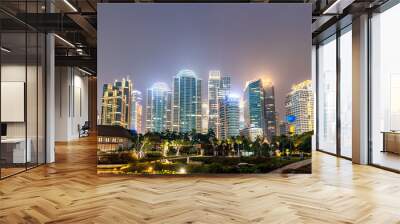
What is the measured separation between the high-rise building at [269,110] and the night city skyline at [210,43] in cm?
10

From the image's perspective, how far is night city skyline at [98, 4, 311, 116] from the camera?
22.1 ft

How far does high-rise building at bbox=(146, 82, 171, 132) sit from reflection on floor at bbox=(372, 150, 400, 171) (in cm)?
453

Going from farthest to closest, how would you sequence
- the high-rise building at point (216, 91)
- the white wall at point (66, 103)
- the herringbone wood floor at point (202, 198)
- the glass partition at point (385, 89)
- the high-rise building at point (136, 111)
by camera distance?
the white wall at point (66, 103), the glass partition at point (385, 89), the high-rise building at point (216, 91), the high-rise building at point (136, 111), the herringbone wood floor at point (202, 198)

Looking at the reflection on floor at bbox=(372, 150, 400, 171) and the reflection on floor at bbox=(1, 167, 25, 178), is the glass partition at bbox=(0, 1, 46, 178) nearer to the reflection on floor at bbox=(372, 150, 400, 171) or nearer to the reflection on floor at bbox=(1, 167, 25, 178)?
the reflection on floor at bbox=(1, 167, 25, 178)

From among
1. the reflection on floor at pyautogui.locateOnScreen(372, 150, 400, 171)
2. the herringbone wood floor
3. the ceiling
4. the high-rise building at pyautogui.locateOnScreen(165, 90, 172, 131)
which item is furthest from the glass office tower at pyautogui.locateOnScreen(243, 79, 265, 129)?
the reflection on floor at pyautogui.locateOnScreen(372, 150, 400, 171)

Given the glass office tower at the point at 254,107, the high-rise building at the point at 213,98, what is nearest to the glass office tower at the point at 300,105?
the glass office tower at the point at 254,107

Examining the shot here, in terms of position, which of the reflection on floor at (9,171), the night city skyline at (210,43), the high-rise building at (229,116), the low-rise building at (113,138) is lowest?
the reflection on floor at (9,171)

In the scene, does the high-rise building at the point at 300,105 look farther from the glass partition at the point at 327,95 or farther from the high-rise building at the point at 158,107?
the glass partition at the point at 327,95

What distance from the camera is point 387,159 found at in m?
7.57

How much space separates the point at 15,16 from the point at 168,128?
3.48m

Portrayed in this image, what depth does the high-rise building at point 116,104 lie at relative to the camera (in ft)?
21.8

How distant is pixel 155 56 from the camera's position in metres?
6.77

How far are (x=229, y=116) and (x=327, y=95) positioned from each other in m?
5.18

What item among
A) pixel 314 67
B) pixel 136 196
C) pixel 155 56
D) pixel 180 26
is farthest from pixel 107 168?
pixel 314 67
